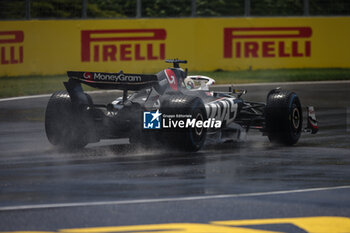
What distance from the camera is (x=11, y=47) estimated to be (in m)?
24.0

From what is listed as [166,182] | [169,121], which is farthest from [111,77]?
[166,182]

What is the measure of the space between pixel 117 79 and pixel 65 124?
1060mm

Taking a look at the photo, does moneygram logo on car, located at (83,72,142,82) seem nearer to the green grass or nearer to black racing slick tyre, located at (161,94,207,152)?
black racing slick tyre, located at (161,94,207,152)

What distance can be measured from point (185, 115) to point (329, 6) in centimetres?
1636

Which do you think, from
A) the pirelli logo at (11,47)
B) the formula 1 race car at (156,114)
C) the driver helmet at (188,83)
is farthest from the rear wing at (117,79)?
the pirelli logo at (11,47)

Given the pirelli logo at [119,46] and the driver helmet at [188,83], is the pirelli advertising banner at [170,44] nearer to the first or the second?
the pirelli logo at [119,46]

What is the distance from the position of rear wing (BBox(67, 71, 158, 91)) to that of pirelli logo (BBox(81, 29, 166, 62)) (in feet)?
42.7

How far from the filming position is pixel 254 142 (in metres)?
13.6

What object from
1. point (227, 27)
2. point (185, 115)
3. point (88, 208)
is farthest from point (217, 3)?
→ point (88, 208)

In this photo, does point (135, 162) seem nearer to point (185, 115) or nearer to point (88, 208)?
point (185, 115)

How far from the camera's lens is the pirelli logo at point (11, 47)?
78.0 feet

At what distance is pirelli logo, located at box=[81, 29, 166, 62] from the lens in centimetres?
2494

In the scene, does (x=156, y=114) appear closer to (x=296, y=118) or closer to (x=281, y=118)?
(x=281, y=118)

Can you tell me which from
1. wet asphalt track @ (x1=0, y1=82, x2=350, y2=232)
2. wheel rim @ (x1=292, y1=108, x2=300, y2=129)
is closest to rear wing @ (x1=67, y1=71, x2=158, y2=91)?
wet asphalt track @ (x1=0, y1=82, x2=350, y2=232)
